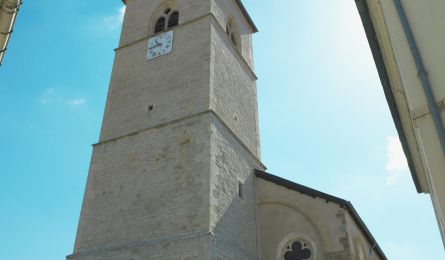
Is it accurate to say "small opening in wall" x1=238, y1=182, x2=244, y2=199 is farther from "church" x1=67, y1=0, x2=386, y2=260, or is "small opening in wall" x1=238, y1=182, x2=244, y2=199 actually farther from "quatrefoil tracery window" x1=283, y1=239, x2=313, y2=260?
"quatrefoil tracery window" x1=283, y1=239, x2=313, y2=260

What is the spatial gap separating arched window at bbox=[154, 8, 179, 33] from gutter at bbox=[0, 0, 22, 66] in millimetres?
9914

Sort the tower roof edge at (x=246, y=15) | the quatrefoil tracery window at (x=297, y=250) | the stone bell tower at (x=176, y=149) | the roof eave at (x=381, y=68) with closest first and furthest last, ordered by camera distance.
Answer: the roof eave at (x=381, y=68) → the stone bell tower at (x=176, y=149) → the quatrefoil tracery window at (x=297, y=250) → the tower roof edge at (x=246, y=15)

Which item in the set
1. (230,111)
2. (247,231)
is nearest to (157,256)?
(247,231)

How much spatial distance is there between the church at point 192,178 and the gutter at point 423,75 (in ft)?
21.5

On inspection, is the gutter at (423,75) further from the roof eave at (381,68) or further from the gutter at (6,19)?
the gutter at (6,19)

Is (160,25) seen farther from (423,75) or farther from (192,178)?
(423,75)

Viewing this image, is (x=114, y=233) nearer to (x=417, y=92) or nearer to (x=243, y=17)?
(x=417, y=92)

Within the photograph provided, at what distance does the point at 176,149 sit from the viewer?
1084 cm

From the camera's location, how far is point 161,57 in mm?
13594

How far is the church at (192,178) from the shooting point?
9.75 meters

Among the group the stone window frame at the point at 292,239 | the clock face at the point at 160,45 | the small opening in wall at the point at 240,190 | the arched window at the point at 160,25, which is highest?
the arched window at the point at 160,25

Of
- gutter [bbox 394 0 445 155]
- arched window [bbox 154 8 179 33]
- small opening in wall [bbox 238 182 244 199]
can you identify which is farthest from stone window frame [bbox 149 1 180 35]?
gutter [bbox 394 0 445 155]

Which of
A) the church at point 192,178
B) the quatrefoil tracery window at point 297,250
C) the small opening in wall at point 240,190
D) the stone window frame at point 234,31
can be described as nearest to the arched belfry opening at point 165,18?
the church at point 192,178

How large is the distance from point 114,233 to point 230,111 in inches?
202
